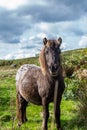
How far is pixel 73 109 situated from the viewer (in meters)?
12.5

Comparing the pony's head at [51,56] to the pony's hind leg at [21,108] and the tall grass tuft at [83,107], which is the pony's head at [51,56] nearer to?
the tall grass tuft at [83,107]

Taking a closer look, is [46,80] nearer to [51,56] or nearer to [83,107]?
[51,56]

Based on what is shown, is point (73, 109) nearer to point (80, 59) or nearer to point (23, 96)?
point (23, 96)

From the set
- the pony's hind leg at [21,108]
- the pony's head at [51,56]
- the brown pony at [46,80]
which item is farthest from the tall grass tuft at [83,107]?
the pony's hind leg at [21,108]

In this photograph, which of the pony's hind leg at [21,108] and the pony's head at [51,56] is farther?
the pony's hind leg at [21,108]

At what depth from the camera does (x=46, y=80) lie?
9969mm

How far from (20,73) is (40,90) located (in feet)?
7.02

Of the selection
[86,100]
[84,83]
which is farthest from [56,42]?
[84,83]

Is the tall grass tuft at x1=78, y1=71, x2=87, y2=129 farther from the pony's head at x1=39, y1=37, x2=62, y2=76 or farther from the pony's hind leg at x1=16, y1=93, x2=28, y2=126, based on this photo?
the pony's hind leg at x1=16, y1=93, x2=28, y2=126

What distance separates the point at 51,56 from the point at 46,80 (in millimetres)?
981

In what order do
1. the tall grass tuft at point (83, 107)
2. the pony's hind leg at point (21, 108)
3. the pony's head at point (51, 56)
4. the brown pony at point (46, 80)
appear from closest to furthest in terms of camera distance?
the pony's head at point (51, 56) → the brown pony at point (46, 80) → the tall grass tuft at point (83, 107) → the pony's hind leg at point (21, 108)

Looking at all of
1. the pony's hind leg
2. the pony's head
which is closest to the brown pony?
the pony's head

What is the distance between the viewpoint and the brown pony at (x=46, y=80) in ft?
30.6

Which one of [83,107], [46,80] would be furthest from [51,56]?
[83,107]
